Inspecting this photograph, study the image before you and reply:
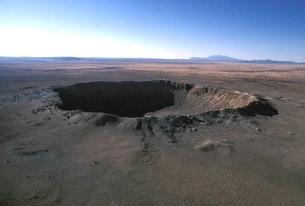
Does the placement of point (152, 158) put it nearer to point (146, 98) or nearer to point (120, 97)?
point (120, 97)

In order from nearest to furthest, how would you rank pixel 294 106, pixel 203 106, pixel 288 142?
pixel 288 142, pixel 294 106, pixel 203 106

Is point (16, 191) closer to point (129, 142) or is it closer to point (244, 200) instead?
point (129, 142)

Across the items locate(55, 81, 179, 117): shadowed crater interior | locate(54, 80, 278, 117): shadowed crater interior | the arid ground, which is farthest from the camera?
locate(55, 81, 179, 117): shadowed crater interior

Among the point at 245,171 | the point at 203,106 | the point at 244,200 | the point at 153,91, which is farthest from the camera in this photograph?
the point at 153,91

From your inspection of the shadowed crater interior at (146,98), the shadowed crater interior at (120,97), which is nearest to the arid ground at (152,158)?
the shadowed crater interior at (146,98)

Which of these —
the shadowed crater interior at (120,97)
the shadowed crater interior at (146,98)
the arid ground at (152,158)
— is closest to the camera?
the arid ground at (152,158)

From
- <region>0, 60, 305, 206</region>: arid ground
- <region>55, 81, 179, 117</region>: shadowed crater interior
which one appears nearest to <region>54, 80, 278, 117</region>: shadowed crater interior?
<region>55, 81, 179, 117</region>: shadowed crater interior

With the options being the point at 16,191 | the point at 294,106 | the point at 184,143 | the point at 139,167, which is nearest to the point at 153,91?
the point at 294,106

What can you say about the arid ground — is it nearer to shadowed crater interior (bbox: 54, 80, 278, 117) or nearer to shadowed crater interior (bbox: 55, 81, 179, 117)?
shadowed crater interior (bbox: 54, 80, 278, 117)

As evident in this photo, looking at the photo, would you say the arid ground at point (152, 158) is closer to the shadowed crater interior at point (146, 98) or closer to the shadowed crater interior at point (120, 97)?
the shadowed crater interior at point (146, 98)
